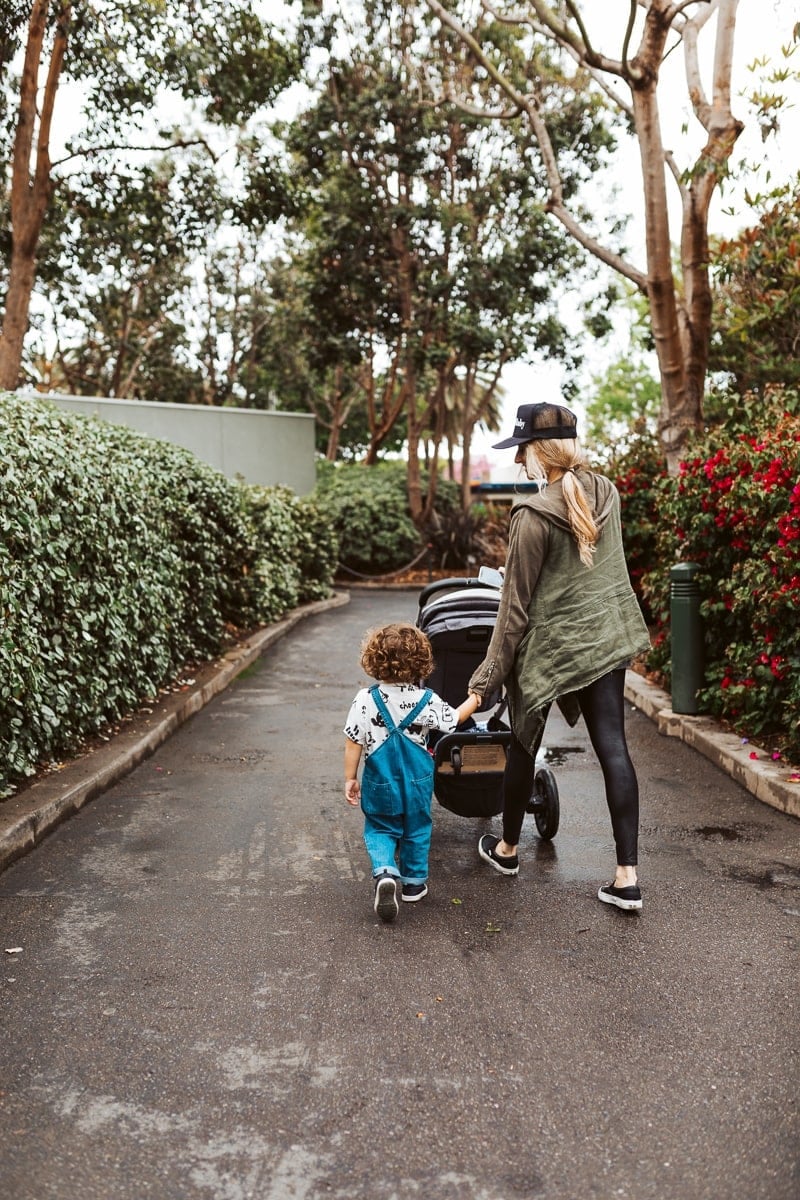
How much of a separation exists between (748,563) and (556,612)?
2.96m

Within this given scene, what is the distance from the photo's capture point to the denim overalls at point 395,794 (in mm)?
4551

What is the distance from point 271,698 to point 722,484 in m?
4.41

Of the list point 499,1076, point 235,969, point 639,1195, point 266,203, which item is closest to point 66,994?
point 235,969

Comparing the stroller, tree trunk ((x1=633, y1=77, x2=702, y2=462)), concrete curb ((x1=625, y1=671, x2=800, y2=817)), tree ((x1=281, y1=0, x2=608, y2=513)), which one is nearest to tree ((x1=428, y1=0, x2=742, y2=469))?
tree trunk ((x1=633, y1=77, x2=702, y2=462))

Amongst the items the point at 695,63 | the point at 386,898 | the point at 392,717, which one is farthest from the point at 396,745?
the point at 695,63

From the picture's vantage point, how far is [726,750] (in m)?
7.10

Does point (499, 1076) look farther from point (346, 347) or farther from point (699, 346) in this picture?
point (346, 347)

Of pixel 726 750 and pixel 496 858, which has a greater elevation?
pixel 726 750

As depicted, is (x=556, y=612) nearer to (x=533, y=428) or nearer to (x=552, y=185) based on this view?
(x=533, y=428)

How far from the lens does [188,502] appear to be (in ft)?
34.0

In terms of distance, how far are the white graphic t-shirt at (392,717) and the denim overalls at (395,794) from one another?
0.08ft

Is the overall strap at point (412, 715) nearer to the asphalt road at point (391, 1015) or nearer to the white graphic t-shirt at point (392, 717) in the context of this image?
the white graphic t-shirt at point (392, 717)

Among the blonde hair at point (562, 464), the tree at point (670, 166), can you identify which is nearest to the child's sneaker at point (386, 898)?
the blonde hair at point (562, 464)

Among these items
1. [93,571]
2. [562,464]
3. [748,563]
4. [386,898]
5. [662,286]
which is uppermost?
[662,286]
